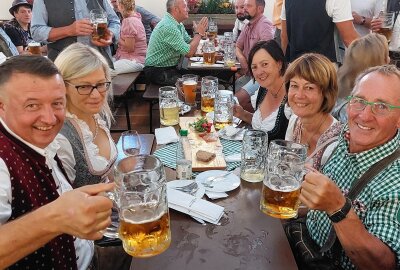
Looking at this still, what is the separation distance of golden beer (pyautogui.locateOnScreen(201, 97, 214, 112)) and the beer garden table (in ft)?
4.14

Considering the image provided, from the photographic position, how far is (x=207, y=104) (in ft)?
8.98

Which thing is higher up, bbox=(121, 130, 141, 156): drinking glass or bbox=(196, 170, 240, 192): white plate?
bbox=(121, 130, 141, 156): drinking glass

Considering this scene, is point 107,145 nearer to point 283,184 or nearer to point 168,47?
point 283,184

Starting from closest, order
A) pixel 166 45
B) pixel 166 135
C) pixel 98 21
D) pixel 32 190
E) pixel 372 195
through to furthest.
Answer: pixel 32 190
pixel 372 195
pixel 166 135
pixel 98 21
pixel 166 45

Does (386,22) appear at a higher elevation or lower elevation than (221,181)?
higher

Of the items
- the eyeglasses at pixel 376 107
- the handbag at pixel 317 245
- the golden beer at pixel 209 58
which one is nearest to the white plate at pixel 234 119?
the handbag at pixel 317 245

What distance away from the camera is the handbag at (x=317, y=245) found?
1292mm

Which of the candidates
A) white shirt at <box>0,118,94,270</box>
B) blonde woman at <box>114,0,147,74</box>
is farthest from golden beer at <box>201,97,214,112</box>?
blonde woman at <box>114,0,147,74</box>

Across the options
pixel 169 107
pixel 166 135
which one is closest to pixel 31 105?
pixel 166 135

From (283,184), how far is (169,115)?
1350 millimetres

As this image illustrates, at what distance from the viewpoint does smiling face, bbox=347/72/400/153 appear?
4.41 ft

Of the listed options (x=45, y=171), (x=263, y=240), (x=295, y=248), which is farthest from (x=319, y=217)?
(x=45, y=171)

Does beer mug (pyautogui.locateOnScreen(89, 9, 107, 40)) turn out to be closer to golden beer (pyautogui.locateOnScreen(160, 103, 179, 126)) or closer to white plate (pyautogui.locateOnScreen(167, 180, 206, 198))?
golden beer (pyautogui.locateOnScreen(160, 103, 179, 126))

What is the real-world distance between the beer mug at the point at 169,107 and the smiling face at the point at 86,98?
0.66m
